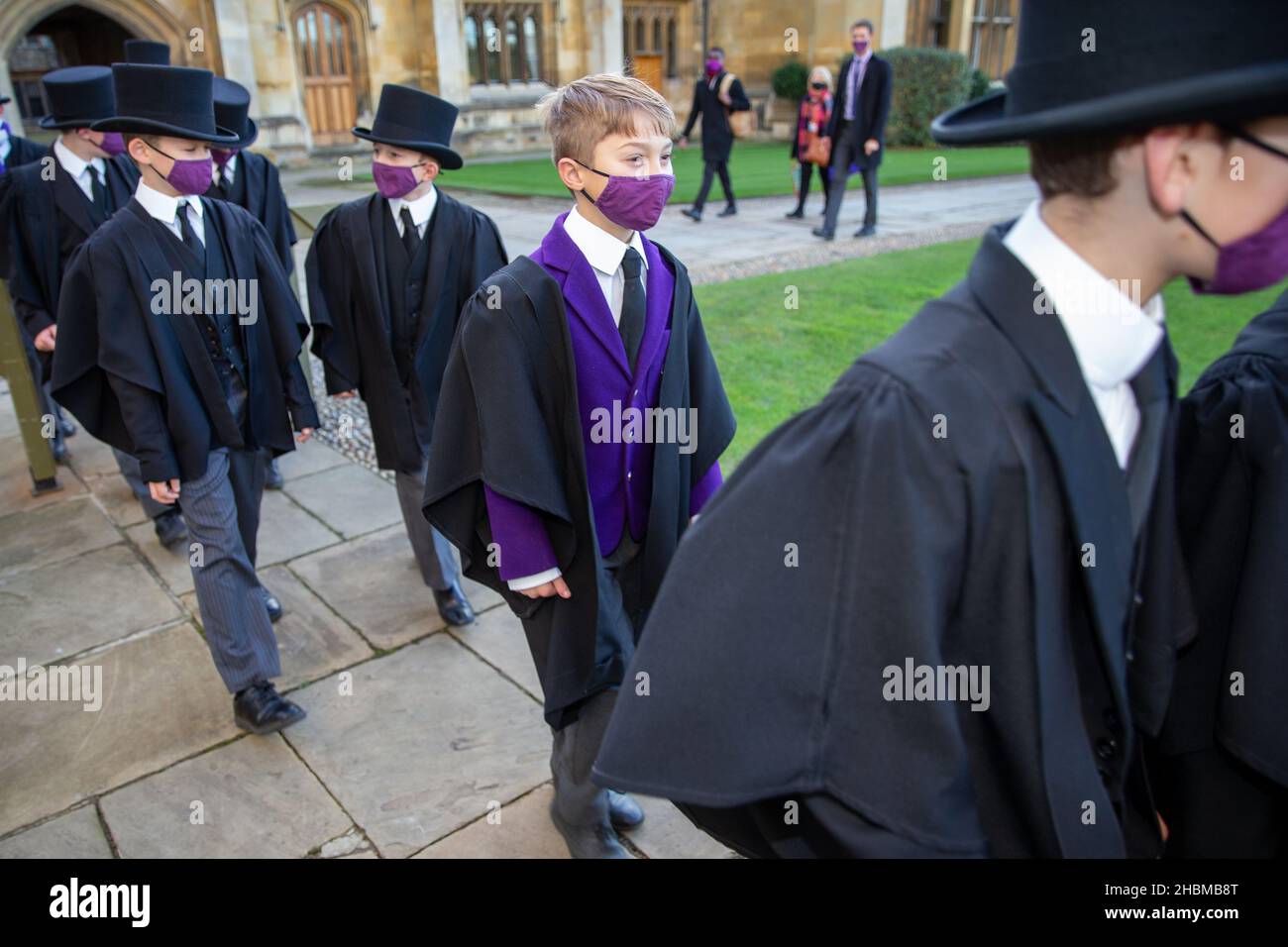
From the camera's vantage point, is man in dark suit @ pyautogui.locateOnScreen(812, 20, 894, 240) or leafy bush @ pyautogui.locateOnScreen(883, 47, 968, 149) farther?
leafy bush @ pyautogui.locateOnScreen(883, 47, 968, 149)

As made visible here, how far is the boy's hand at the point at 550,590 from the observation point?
231 centimetres

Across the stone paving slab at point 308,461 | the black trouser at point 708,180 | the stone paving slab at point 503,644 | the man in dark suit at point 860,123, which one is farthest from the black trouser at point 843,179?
the stone paving slab at point 503,644

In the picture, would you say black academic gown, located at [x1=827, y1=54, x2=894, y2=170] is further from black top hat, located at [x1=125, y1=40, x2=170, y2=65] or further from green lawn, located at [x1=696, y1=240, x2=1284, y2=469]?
black top hat, located at [x1=125, y1=40, x2=170, y2=65]

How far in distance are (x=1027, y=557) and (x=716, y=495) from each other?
370 mm

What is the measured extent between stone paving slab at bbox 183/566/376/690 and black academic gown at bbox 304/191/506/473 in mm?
726

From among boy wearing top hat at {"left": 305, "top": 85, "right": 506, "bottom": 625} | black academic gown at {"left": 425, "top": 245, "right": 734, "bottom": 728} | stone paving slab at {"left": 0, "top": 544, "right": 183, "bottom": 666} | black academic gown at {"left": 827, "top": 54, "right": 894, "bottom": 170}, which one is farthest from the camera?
black academic gown at {"left": 827, "top": 54, "right": 894, "bottom": 170}

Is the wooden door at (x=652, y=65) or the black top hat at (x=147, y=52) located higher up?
the wooden door at (x=652, y=65)

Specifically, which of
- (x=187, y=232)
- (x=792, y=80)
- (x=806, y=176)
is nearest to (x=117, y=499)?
(x=187, y=232)

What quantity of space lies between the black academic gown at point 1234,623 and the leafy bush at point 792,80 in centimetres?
2315

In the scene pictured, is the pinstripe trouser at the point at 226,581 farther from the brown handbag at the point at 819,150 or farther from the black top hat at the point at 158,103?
the brown handbag at the point at 819,150

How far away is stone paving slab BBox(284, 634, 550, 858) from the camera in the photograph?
9.41 ft

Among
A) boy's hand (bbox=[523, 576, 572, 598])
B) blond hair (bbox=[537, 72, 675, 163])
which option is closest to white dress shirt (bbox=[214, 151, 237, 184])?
blond hair (bbox=[537, 72, 675, 163])

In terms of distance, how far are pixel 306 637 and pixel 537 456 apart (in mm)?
2130

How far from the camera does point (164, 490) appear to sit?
3.07 m
